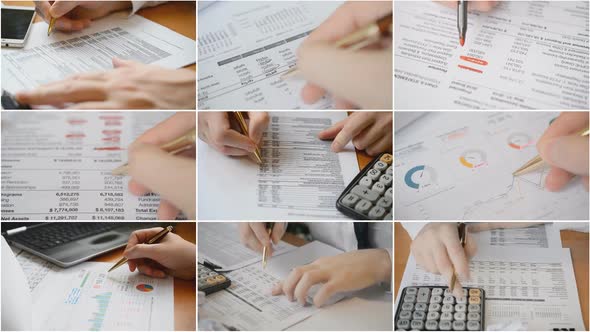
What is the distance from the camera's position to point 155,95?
1127 mm

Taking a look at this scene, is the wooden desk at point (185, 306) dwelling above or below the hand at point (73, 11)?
below

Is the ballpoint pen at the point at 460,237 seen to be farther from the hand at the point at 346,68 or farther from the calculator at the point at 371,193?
the hand at the point at 346,68

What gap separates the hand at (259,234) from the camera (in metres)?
1.14

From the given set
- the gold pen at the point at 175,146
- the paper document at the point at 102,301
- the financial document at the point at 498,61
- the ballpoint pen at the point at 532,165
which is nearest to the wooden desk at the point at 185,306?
the paper document at the point at 102,301

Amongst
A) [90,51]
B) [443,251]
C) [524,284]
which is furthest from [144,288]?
[524,284]

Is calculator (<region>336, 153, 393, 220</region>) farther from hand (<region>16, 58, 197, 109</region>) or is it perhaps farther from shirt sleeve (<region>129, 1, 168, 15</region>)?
shirt sleeve (<region>129, 1, 168, 15</region>)

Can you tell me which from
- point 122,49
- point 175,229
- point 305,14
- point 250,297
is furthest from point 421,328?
point 122,49

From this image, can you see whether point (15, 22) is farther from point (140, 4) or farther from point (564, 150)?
point (564, 150)

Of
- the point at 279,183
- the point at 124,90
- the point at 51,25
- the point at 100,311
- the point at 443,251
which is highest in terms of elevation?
the point at 51,25

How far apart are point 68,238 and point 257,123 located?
1.26ft

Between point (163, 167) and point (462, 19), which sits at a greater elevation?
point (462, 19)

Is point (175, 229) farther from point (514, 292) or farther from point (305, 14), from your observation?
point (514, 292)

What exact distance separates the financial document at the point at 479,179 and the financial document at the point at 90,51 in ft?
1.33

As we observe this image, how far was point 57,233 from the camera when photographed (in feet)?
3.86
